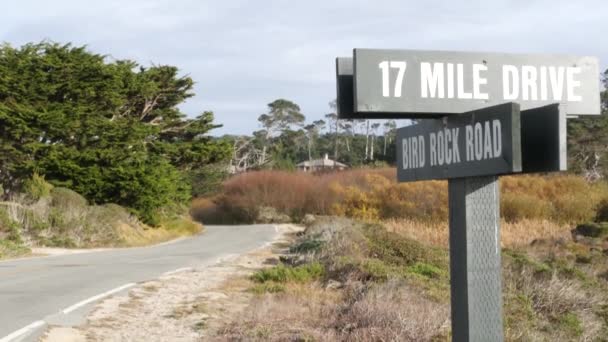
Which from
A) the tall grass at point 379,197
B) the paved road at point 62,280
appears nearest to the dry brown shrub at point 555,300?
the paved road at point 62,280

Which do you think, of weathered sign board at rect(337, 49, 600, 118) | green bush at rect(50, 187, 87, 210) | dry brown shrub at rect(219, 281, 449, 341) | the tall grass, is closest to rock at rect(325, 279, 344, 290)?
dry brown shrub at rect(219, 281, 449, 341)

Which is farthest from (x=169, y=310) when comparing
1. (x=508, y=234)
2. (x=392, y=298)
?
(x=508, y=234)

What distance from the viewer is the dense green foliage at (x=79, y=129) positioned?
121 feet

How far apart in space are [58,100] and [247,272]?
24.3 meters

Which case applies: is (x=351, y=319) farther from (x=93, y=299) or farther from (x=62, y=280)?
(x=62, y=280)

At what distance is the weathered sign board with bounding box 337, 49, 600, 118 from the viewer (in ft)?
14.7

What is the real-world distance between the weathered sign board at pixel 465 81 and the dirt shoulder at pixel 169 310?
5.70 meters

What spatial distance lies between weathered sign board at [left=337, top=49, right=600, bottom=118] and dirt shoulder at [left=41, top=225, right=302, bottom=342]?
5.70 metres

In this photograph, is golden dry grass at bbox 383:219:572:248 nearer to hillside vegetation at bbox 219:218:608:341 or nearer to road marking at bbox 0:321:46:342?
hillside vegetation at bbox 219:218:608:341

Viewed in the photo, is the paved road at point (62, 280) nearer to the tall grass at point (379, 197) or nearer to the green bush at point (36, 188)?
the green bush at point (36, 188)

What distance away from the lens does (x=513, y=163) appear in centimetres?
392

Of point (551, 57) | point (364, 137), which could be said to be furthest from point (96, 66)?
point (364, 137)

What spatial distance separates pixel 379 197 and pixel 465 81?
42.9 meters

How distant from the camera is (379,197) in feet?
155
